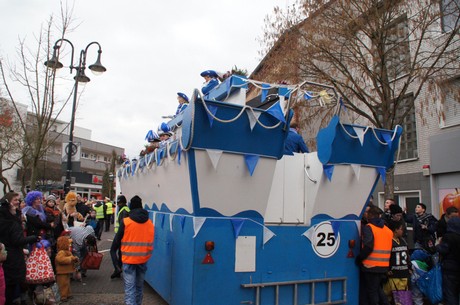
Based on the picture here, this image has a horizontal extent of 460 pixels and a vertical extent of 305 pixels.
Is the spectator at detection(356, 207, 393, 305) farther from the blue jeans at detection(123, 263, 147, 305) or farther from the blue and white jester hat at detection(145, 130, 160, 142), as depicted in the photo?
the blue and white jester hat at detection(145, 130, 160, 142)

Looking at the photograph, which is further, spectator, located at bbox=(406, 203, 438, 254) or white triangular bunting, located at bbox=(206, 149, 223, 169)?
spectator, located at bbox=(406, 203, 438, 254)

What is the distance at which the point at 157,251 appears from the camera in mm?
6309

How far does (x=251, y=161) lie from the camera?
14.5 feet

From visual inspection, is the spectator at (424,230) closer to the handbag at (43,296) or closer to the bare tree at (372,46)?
the bare tree at (372,46)

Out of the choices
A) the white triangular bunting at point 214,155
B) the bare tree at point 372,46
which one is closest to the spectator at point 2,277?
the white triangular bunting at point 214,155

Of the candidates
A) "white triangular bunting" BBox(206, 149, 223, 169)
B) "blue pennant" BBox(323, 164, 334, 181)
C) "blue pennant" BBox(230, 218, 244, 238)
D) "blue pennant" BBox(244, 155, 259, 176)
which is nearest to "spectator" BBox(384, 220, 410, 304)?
"blue pennant" BBox(323, 164, 334, 181)

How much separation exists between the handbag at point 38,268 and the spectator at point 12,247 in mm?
261

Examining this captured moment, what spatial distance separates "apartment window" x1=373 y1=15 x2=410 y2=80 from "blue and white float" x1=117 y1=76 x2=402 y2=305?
17.6 ft

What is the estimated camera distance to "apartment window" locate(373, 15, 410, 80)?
388 inches

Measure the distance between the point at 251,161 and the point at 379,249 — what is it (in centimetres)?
232

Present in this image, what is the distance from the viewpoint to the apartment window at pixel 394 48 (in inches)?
388

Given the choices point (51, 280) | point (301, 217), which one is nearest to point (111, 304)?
point (51, 280)

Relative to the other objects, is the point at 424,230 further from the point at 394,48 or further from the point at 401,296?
the point at 394,48

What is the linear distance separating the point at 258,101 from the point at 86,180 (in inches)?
1863
